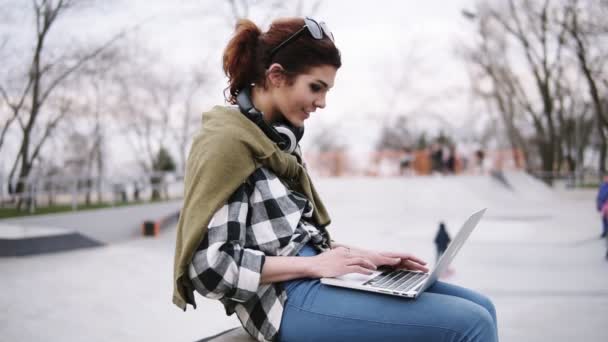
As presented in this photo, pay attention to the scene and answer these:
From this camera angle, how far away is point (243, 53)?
5.10 feet

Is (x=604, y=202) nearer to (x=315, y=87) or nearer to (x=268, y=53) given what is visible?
(x=315, y=87)

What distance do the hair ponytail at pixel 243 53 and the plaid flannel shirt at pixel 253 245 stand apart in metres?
0.35

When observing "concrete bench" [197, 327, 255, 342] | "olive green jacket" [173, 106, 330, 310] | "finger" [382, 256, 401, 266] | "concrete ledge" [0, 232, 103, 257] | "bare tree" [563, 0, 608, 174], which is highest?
"bare tree" [563, 0, 608, 174]

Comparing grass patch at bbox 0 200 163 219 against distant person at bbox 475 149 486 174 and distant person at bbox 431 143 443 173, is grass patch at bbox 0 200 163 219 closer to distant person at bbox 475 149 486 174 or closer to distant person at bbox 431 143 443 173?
distant person at bbox 431 143 443 173

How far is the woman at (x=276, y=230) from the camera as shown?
1.25m

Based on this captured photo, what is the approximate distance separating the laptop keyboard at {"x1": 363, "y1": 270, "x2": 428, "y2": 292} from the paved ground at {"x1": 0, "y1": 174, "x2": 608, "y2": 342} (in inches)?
64.7

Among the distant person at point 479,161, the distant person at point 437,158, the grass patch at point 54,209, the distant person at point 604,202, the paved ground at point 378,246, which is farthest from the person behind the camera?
the distant person at point 479,161

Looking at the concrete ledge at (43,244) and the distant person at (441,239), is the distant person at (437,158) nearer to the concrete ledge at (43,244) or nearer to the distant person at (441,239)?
the concrete ledge at (43,244)

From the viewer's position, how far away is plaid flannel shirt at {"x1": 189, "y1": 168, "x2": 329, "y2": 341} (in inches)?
50.1

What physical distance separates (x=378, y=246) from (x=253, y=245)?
610cm

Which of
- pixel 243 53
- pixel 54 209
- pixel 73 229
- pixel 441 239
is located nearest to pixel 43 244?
pixel 73 229

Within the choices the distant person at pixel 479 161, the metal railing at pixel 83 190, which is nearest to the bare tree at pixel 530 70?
the distant person at pixel 479 161

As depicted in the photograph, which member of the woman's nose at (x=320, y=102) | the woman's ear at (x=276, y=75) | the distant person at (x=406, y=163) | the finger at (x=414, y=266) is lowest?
the distant person at (x=406, y=163)

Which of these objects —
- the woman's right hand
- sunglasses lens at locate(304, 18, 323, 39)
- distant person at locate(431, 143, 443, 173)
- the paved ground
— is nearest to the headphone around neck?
sunglasses lens at locate(304, 18, 323, 39)
